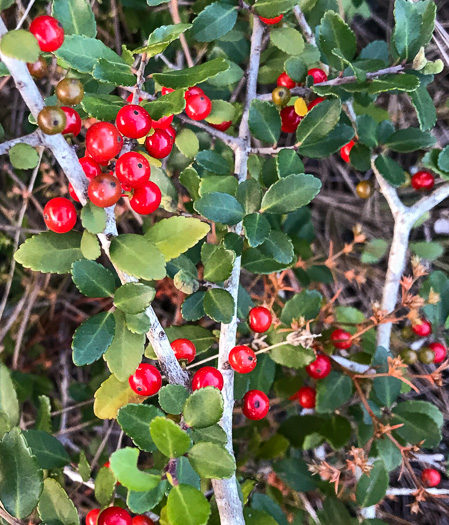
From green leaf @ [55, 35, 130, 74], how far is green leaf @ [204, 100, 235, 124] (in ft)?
1.46

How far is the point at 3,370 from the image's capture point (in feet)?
5.36

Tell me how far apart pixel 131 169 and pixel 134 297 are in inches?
12.8

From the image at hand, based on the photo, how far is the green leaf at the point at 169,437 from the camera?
106 cm

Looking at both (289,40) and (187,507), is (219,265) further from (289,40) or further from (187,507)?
(289,40)

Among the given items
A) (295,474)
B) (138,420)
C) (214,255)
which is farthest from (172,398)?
(295,474)

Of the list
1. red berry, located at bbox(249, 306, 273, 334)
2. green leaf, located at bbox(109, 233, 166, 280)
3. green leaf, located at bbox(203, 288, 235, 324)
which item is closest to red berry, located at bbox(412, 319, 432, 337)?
red berry, located at bbox(249, 306, 273, 334)

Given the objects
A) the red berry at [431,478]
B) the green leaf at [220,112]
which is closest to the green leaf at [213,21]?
the green leaf at [220,112]

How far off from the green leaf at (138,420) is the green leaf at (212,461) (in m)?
0.13

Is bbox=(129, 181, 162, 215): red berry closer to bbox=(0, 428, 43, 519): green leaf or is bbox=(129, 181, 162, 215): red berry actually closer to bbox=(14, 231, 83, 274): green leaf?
bbox=(14, 231, 83, 274): green leaf

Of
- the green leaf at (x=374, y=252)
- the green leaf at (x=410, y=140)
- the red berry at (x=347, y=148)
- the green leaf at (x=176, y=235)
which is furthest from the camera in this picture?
the green leaf at (x=374, y=252)

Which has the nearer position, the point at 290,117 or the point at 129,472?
the point at 129,472

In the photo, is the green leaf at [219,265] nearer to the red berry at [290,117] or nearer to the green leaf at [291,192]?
the green leaf at [291,192]

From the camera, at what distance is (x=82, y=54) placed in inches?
47.4

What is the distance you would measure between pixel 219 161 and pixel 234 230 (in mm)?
267
